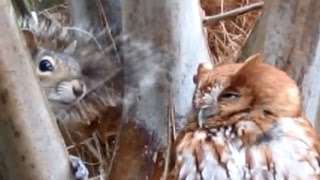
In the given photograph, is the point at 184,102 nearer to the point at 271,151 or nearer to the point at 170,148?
the point at 170,148

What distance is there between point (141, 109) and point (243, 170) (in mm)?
355

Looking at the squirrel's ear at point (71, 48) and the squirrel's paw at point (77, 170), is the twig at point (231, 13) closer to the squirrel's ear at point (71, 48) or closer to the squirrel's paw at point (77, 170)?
the squirrel's ear at point (71, 48)

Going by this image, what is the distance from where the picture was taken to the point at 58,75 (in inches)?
88.4

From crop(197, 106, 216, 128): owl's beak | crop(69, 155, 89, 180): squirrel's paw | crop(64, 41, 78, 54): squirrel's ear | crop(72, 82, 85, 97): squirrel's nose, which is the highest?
crop(64, 41, 78, 54): squirrel's ear

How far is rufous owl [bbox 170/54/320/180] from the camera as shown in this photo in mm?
1727

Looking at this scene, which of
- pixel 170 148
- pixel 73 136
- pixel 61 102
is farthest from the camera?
pixel 73 136

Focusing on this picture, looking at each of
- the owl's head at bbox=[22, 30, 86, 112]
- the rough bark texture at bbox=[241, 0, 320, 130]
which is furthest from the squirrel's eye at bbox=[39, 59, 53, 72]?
the rough bark texture at bbox=[241, 0, 320, 130]

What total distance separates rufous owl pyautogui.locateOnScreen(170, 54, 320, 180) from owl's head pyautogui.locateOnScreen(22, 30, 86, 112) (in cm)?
42

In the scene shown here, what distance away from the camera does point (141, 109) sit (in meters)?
2.09

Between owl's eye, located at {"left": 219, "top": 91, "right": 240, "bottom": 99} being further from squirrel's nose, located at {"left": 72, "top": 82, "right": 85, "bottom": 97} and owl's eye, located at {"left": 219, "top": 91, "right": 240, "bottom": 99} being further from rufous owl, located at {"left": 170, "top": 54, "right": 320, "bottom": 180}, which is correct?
squirrel's nose, located at {"left": 72, "top": 82, "right": 85, "bottom": 97}

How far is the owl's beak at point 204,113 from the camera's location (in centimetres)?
173

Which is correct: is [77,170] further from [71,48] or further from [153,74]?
[71,48]

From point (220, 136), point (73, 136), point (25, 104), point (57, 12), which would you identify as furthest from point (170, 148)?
point (57, 12)

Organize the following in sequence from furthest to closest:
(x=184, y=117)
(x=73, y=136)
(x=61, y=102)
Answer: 1. (x=73, y=136)
2. (x=61, y=102)
3. (x=184, y=117)
